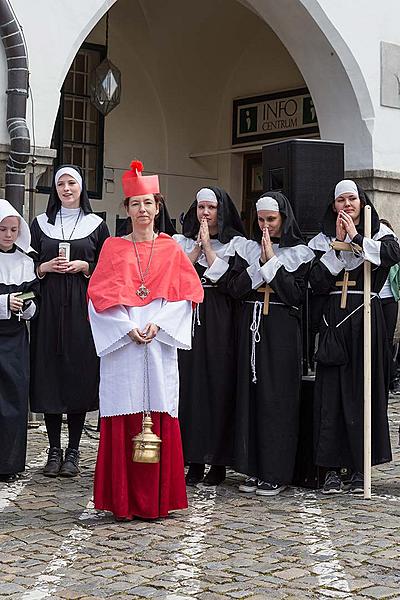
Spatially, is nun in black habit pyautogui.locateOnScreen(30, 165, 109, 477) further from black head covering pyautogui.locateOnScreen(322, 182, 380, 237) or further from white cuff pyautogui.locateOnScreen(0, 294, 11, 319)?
black head covering pyautogui.locateOnScreen(322, 182, 380, 237)

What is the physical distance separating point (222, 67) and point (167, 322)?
33.8ft

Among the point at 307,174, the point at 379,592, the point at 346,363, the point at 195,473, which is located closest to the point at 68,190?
the point at 307,174

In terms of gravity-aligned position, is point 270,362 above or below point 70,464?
above

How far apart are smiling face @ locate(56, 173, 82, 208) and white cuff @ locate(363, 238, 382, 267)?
6.75ft

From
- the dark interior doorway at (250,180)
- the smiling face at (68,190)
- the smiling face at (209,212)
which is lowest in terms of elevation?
the smiling face at (209,212)

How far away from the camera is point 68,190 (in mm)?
7926

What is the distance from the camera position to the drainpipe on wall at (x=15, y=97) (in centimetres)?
998

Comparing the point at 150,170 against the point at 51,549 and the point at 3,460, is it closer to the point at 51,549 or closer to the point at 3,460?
the point at 3,460

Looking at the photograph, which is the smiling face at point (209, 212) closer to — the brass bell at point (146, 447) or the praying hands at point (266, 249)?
the praying hands at point (266, 249)

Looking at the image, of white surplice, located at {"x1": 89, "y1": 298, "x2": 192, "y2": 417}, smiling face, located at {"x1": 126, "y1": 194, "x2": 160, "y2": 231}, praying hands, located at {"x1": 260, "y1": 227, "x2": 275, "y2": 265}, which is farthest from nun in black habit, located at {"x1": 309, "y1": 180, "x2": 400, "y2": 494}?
smiling face, located at {"x1": 126, "y1": 194, "x2": 160, "y2": 231}

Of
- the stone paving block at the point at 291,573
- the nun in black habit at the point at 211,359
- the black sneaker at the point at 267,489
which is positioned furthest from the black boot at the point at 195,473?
the stone paving block at the point at 291,573

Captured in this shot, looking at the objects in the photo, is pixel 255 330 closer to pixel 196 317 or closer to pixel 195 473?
pixel 196 317

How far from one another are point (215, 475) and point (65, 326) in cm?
143

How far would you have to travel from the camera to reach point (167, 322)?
6.55 metres
